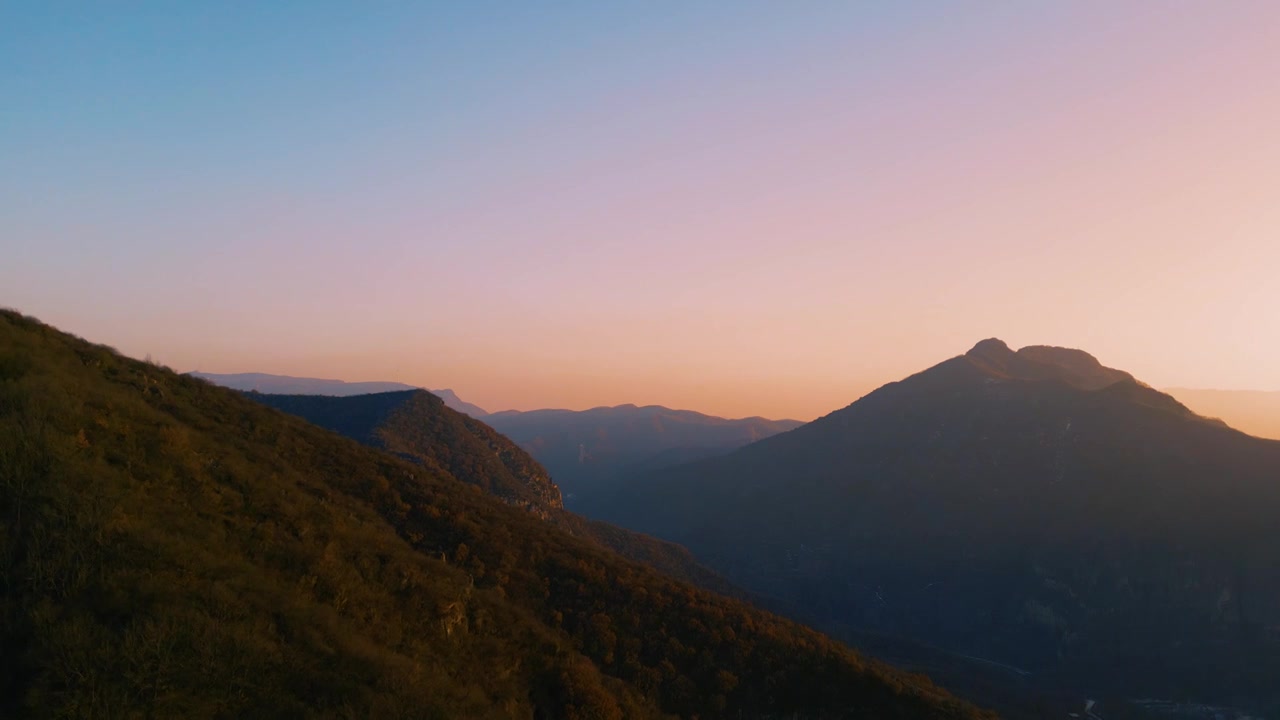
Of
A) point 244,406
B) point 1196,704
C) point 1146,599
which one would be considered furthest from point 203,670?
point 1146,599

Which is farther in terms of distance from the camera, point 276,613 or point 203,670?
point 276,613

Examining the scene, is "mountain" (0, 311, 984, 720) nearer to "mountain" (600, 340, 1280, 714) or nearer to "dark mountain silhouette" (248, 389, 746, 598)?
"dark mountain silhouette" (248, 389, 746, 598)

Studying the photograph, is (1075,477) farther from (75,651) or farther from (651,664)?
(75,651)

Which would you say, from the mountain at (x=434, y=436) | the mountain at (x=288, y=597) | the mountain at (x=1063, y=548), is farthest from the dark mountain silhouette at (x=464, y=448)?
the mountain at (x=288, y=597)

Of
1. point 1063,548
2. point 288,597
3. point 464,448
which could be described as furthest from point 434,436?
point 1063,548

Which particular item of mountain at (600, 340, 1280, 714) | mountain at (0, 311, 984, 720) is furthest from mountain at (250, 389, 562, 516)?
mountain at (600, 340, 1280, 714)
